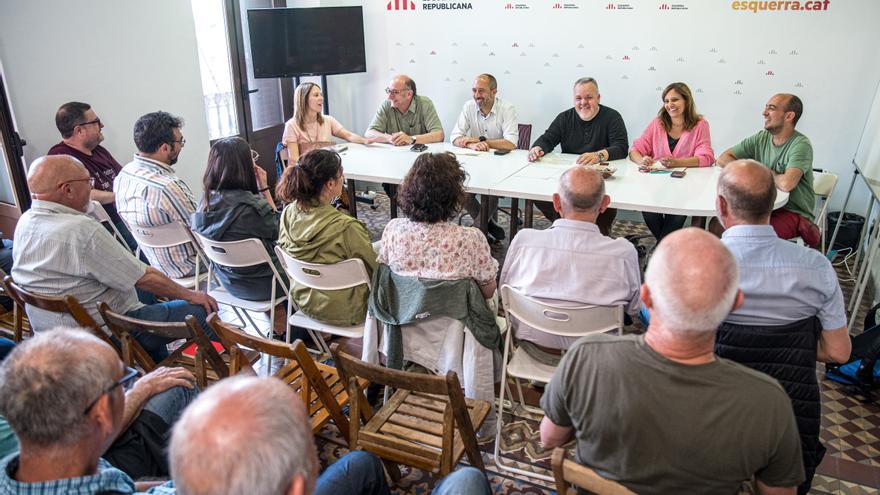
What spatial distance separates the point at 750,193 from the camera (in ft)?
6.12

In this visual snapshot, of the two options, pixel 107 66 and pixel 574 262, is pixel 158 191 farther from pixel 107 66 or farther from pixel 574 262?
pixel 574 262

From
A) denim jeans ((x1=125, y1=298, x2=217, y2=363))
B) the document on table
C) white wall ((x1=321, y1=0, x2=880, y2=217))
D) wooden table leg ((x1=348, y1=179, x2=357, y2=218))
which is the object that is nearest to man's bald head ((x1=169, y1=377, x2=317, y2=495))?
denim jeans ((x1=125, y1=298, x2=217, y2=363))

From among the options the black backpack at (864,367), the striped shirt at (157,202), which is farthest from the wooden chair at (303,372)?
the black backpack at (864,367)

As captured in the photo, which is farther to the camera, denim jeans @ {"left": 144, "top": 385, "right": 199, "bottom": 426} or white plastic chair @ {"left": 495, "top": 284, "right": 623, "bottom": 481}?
white plastic chair @ {"left": 495, "top": 284, "right": 623, "bottom": 481}

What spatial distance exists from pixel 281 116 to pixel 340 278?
441 cm

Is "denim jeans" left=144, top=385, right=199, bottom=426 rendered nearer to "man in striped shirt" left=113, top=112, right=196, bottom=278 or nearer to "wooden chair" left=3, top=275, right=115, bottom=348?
"wooden chair" left=3, top=275, right=115, bottom=348

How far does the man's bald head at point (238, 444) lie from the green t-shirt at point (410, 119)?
14.1ft

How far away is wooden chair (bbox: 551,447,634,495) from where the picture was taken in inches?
48.6

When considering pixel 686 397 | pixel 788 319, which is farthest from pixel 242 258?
pixel 788 319

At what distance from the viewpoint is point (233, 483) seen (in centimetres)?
85

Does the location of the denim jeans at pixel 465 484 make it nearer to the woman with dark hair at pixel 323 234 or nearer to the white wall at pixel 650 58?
the woman with dark hair at pixel 323 234

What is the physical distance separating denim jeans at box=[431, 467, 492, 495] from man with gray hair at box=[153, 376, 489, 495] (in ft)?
2.07

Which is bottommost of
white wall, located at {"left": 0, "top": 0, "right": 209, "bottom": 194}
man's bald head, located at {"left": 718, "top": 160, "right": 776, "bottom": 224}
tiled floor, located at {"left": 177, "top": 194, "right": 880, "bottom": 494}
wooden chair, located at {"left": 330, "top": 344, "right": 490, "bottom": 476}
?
tiled floor, located at {"left": 177, "top": 194, "right": 880, "bottom": 494}

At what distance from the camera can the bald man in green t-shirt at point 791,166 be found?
3320mm
